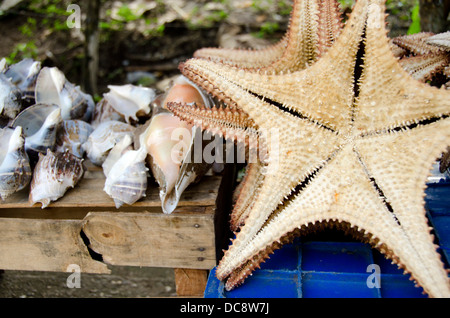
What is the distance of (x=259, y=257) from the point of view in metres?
1.19

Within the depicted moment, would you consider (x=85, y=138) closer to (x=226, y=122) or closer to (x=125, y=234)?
(x=125, y=234)

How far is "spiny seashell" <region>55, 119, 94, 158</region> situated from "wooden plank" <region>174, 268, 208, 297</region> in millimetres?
689

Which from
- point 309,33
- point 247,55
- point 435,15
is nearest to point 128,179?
point 247,55

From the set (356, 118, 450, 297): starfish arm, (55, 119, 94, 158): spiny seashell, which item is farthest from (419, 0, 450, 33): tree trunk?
(55, 119, 94, 158): spiny seashell

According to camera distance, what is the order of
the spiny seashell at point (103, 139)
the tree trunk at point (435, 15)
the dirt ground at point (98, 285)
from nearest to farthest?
the spiny seashell at point (103, 139) < the tree trunk at point (435, 15) < the dirt ground at point (98, 285)

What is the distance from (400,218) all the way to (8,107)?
1.60 m

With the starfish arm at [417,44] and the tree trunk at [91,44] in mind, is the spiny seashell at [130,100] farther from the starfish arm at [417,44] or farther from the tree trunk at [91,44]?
the tree trunk at [91,44]

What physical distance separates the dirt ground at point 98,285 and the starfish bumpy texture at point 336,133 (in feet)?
3.60

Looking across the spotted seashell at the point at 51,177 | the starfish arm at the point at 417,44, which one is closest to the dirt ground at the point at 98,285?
the spotted seashell at the point at 51,177

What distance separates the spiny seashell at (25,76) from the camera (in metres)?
1.84

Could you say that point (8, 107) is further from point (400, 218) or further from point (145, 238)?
point (400, 218)

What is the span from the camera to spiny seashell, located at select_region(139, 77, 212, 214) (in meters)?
1.43

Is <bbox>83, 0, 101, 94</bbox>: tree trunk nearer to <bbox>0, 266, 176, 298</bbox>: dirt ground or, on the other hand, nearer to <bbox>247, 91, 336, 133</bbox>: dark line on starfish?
<bbox>0, 266, 176, 298</bbox>: dirt ground
